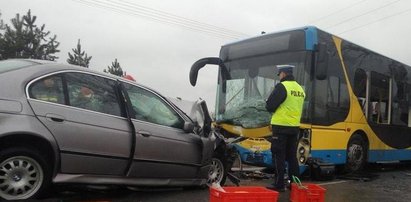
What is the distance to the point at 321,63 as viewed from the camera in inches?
346

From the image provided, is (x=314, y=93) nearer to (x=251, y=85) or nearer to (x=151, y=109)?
(x=251, y=85)

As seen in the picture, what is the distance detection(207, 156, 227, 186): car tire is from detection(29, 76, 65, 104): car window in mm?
2716

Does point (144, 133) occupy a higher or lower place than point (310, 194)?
higher

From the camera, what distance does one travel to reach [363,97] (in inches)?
426

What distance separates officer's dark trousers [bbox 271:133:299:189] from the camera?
7312 mm

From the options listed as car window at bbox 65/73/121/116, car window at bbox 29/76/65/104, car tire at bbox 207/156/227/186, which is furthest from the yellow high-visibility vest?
car window at bbox 29/76/65/104

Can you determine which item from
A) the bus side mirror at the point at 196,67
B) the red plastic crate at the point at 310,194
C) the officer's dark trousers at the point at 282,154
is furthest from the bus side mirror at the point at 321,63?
the red plastic crate at the point at 310,194

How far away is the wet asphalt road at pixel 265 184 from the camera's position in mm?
6309

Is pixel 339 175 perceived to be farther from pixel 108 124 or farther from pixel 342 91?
pixel 108 124

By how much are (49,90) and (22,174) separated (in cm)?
99

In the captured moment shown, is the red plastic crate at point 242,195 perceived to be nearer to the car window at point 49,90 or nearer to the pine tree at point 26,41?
the car window at point 49,90

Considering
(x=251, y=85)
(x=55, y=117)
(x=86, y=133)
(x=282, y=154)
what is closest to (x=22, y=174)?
(x=55, y=117)

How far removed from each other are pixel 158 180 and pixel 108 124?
3.64 feet

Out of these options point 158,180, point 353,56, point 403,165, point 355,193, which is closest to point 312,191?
point 158,180
